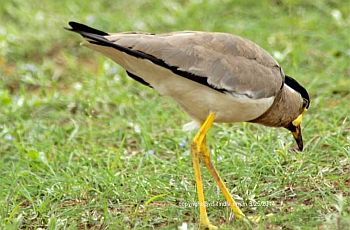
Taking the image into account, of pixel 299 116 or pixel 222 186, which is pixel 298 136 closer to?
pixel 299 116

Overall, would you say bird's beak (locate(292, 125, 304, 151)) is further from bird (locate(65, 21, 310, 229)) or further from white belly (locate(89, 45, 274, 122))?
white belly (locate(89, 45, 274, 122))

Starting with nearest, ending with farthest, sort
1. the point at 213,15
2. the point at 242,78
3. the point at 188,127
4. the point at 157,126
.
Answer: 1. the point at 242,78
2. the point at 188,127
3. the point at 157,126
4. the point at 213,15

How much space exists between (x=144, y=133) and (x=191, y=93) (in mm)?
1715

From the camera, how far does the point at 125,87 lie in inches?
298

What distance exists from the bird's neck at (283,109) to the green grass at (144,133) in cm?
33

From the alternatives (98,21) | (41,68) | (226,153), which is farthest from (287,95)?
(98,21)

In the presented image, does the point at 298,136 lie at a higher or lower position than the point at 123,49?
lower

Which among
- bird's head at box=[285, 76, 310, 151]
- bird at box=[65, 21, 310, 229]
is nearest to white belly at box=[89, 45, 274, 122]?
bird at box=[65, 21, 310, 229]

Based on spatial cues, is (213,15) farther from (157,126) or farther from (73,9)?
(157,126)

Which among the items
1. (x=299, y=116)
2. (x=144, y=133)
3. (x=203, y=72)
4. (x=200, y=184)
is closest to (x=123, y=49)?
(x=203, y=72)

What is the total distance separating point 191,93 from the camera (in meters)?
4.87

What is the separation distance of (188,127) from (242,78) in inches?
23.6

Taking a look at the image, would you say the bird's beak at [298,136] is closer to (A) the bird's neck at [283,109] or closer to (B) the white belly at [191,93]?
(A) the bird's neck at [283,109]

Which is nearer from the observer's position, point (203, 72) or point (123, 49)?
point (123, 49)
